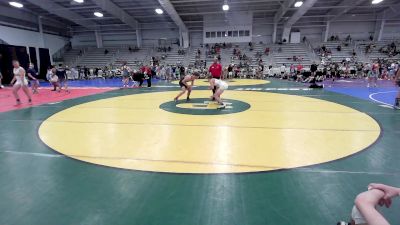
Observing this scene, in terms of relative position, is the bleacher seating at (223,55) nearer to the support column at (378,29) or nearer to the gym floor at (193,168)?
the support column at (378,29)

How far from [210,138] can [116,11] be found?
25589mm

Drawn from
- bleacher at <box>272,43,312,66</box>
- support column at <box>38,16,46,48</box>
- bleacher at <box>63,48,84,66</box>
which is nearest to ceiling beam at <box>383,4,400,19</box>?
bleacher at <box>272,43,312,66</box>

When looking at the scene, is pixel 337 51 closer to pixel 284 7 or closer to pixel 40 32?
pixel 284 7

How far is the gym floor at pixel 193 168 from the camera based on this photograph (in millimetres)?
2475

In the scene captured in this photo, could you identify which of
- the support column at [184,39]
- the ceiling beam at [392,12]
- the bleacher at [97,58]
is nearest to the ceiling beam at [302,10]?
the ceiling beam at [392,12]

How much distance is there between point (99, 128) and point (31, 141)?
4.12 ft

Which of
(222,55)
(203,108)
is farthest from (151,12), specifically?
(203,108)

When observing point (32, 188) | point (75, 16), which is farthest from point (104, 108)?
point (75, 16)

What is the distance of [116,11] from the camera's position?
26.2 m

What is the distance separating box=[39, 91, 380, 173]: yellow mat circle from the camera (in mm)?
3691

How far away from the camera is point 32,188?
3000mm

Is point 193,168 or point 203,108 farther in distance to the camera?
point 203,108

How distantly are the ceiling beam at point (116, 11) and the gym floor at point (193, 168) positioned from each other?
1945cm

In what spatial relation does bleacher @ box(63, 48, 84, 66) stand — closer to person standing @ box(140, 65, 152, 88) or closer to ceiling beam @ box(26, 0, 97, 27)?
ceiling beam @ box(26, 0, 97, 27)
